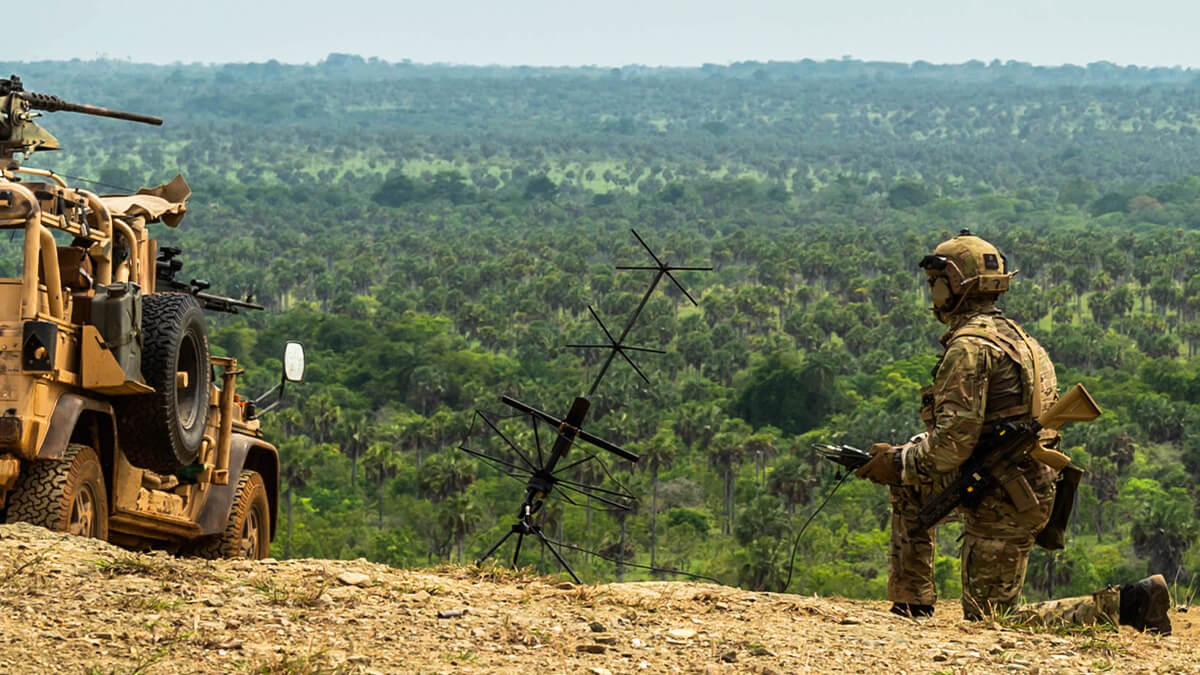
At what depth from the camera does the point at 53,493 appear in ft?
29.6

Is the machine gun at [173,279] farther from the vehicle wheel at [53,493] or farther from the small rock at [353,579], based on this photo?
the small rock at [353,579]

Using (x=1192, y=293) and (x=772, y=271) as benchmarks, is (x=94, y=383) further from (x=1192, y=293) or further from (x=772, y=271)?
(x=772, y=271)

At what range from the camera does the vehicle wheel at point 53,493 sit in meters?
8.97

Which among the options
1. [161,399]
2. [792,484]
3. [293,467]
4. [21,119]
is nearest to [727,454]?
[792,484]

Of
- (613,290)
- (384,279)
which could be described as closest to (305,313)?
(613,290)

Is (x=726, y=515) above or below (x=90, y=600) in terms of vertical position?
below

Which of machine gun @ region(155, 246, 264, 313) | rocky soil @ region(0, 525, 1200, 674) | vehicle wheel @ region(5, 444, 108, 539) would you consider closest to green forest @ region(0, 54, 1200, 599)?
machine gun @ region(155, 246, 264, 313)

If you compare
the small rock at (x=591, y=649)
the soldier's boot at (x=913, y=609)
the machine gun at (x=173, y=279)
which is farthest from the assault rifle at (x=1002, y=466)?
the machine gun at (x=173, y=279)

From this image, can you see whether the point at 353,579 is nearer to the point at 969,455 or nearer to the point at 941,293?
the point at 969,455

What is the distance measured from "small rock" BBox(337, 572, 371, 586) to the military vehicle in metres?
1.80

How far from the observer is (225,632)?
6.80 m

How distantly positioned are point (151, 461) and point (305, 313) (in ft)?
443

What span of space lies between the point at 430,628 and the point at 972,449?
320cm

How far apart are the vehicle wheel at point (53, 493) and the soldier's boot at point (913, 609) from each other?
14.2ft
